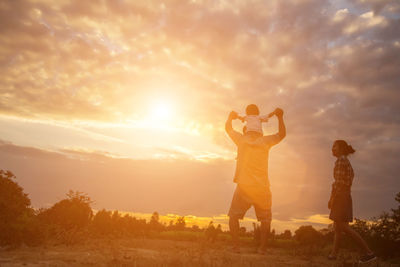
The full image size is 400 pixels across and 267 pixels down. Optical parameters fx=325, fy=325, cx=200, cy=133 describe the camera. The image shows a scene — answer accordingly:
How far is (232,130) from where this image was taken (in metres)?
8.78

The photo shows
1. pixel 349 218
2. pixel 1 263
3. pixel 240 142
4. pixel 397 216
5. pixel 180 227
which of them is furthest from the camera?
pixel 180 227

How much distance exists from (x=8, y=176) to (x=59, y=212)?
310 cm

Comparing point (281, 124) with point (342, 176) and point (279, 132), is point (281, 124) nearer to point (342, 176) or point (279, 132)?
point (279, 132)

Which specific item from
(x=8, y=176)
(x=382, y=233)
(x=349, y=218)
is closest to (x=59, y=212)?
(x=8, y=176)

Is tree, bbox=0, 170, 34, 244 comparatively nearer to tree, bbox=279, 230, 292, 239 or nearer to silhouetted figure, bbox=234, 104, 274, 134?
silhouetted figure, bbox=234, 104, 274, 134

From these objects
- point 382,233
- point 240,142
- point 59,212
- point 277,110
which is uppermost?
point 277,110

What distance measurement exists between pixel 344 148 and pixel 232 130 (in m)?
2.94

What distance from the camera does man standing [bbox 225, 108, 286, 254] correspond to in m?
8.09

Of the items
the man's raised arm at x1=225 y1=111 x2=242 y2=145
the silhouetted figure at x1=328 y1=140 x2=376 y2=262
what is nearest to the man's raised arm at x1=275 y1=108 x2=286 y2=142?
the man's raised arm at x1=225 y1=111 x2=242 y2=145

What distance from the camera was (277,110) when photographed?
8164 mm

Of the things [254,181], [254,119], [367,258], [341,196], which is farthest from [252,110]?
[367,258]

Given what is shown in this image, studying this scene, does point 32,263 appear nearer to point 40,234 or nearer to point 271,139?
point 40,234

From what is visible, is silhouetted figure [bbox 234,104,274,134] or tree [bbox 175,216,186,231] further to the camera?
tree [bbox 175,216,186,231]

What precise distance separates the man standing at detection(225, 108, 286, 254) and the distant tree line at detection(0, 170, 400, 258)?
14.9 feet
